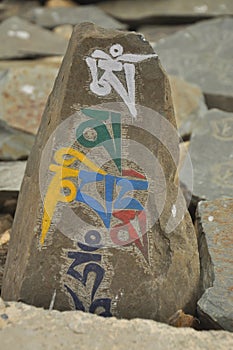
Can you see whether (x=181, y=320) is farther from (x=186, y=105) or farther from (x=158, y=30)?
(x=158, y=30)

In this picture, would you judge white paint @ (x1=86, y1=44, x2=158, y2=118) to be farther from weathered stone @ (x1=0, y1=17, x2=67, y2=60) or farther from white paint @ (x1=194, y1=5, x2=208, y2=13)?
white paint @ (x1=194, y1=5, x2=208, y2=13)

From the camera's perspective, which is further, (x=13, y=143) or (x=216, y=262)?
(x=13, y=143)

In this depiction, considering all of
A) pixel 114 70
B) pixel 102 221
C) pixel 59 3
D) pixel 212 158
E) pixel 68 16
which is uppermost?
pixel 59 3

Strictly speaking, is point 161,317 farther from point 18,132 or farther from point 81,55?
point 18,132

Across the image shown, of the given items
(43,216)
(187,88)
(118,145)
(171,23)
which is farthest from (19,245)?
(171,23)

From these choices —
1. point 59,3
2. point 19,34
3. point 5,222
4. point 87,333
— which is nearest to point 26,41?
point 19,34

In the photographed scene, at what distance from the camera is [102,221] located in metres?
2.10

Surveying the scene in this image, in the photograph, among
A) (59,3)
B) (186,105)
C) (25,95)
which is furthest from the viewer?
(59,3)

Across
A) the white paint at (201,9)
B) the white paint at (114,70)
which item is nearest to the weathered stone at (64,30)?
the white paint at (201,9)

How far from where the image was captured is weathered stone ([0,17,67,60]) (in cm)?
477

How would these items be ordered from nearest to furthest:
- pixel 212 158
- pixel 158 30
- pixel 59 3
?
pixel 212 158
pixel 158 30
pixel 59 3

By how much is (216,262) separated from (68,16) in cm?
352

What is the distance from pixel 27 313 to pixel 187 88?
2.43 m

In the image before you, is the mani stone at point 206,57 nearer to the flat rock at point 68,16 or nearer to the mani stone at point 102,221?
the flat rock at point 68,16
